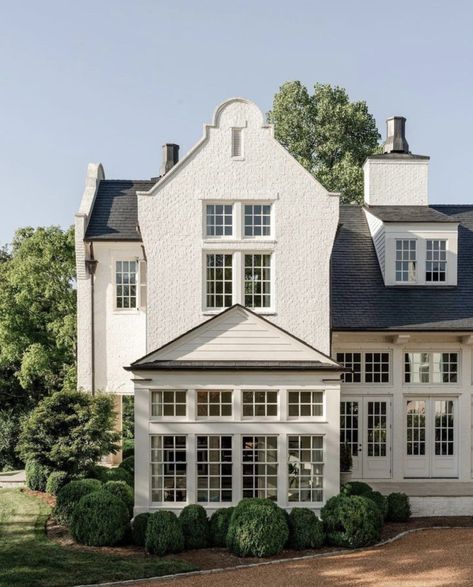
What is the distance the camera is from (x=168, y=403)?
1805cm

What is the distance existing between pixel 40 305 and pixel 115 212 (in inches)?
493

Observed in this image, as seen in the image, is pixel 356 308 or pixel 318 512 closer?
pixel 318 512

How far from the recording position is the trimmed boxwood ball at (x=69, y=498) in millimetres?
17688

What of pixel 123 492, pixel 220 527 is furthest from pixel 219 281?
pixel 220 527

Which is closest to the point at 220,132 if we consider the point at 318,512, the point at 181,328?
the point at 181,328

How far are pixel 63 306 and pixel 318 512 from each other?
20.0 meters

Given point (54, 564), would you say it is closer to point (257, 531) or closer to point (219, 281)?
point (257, 531)

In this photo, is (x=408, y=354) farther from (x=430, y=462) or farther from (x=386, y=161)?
(x=386, y=161)

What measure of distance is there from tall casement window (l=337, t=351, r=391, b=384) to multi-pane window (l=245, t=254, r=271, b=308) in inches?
158

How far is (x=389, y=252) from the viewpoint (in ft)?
75.4

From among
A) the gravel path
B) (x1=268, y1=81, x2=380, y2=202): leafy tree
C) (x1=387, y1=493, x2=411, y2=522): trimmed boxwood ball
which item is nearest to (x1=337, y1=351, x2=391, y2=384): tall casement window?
(x1=387, y1=493, x2=411, y2=522): trimmed boxwood ball

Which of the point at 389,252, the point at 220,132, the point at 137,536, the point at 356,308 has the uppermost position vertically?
the point at 220,132

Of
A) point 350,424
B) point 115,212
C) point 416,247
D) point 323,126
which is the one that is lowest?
point 350,424

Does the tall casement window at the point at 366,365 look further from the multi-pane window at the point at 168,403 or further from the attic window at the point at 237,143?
the attic window at the point at 237,143
